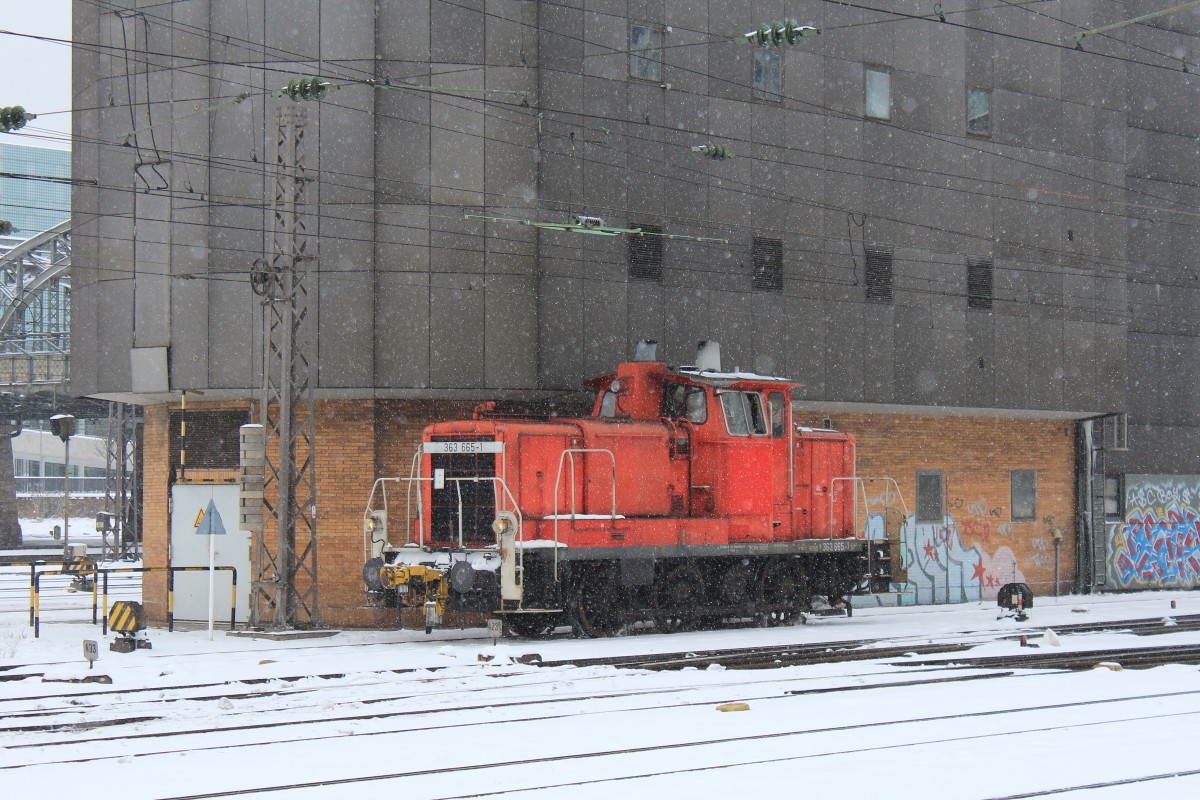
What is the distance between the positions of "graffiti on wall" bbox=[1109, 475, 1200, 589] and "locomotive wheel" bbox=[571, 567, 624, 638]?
53.6 ft

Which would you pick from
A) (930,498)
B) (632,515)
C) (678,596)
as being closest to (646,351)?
(632,515)

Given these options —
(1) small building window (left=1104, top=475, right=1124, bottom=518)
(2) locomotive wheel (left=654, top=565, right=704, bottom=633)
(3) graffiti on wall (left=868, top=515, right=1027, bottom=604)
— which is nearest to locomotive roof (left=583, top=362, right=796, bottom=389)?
(2) locomotive wheel (left=654, top=565, right=704, bottom=633)

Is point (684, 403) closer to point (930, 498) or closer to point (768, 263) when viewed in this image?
point (768, 263)

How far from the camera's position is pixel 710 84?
76.4 ft

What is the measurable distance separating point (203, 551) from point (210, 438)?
197 centimetres

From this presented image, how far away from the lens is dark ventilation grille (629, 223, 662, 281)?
72.5ft

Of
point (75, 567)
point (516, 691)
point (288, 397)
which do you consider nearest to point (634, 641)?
point (516, 691)

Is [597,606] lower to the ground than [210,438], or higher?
lower

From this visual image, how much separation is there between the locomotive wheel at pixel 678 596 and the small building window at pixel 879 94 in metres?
11.3

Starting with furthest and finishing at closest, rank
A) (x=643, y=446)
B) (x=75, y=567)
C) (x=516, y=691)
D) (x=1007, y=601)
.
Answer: (x=75, y=567) → (x=1007, y=601) → (x=643, y=446) → (x=516, y=691)

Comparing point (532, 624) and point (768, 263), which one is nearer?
point (532, 624)

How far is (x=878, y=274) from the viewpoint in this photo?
2530 cm

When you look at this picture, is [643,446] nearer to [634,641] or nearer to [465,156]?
[634,641]

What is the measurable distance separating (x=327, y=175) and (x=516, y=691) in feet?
34.1
